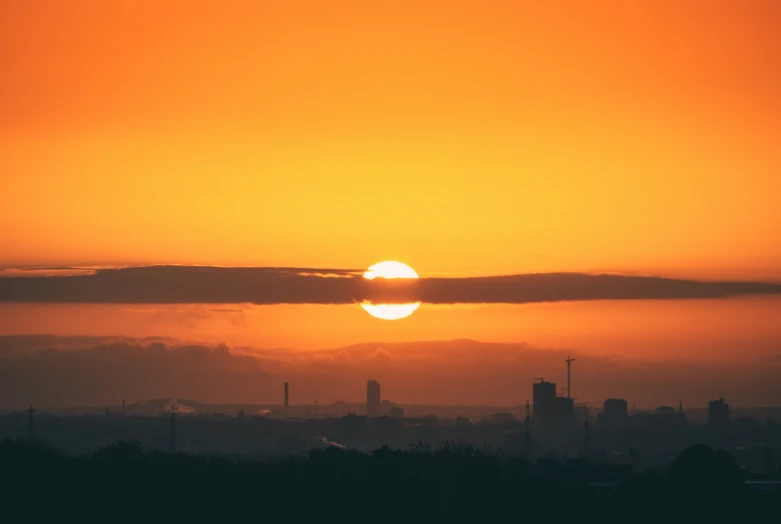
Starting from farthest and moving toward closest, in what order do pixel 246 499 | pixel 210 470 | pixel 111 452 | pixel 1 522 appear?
1. pixel 111 452
2. pixel 210 470
3. pixel 246 499
4. pixel 1 522

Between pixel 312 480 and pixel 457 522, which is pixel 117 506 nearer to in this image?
pixel 312 480

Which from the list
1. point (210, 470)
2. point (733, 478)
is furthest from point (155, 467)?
point (733, 478)

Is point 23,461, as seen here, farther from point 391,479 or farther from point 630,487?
point 630,487

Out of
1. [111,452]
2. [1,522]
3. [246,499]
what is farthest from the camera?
[111,452]

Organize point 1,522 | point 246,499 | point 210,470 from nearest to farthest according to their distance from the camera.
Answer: point 1,522
point 246,499
point 210,470

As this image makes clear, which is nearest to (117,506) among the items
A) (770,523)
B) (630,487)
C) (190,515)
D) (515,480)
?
(190,515)

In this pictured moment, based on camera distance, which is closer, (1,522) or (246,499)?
(1,522)
